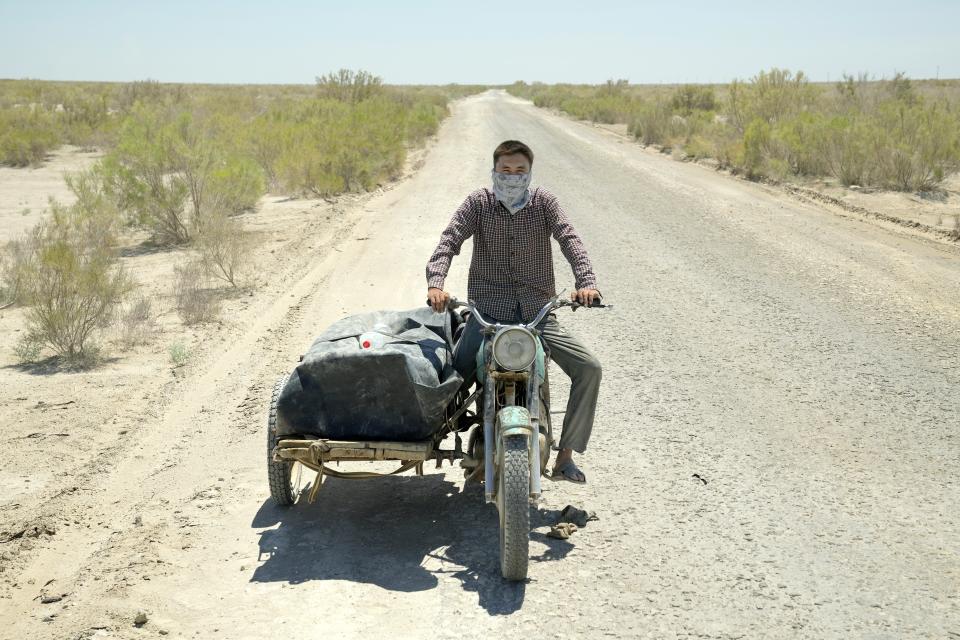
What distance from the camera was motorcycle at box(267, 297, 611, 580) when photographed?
3.90 metres

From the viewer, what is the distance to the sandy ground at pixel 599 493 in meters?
3.93

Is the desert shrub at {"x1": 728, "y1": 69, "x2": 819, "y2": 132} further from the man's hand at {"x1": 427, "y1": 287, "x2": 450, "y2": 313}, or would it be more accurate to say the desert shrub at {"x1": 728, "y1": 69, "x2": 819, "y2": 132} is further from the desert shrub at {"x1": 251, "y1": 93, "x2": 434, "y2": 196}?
the man's hand at {"x1": 427, "y1": 287, "x2": 450, "y2": 313}

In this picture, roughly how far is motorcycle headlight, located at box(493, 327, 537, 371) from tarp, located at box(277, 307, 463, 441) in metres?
0.44

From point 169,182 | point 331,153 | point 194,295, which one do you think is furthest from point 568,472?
point 331,153

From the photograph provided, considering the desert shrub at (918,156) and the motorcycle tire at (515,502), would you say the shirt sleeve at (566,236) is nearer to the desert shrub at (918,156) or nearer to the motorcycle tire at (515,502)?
the motorcycle tire at (515,502)

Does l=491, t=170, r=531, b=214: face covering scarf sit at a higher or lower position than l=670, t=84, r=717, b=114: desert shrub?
lower

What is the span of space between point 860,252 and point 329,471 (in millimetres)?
9991

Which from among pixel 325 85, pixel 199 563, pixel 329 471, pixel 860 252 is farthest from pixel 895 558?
pixel 325 85

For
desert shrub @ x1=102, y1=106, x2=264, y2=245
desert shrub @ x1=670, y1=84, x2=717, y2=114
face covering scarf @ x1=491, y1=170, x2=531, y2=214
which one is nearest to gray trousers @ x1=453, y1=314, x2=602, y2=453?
face covering scarf @ x1=491, y1=170, x2=531, y2=214

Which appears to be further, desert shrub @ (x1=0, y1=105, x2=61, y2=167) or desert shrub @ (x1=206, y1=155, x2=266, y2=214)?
desert shrub @ (x1=0, y1=105, x2=61, y2=167)

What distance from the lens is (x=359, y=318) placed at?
486 centimetres

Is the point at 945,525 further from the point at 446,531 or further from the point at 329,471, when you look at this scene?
the point at 329,471

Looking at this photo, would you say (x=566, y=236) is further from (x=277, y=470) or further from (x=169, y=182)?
(x=169, y=182)

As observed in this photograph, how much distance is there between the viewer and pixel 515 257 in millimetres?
4766
